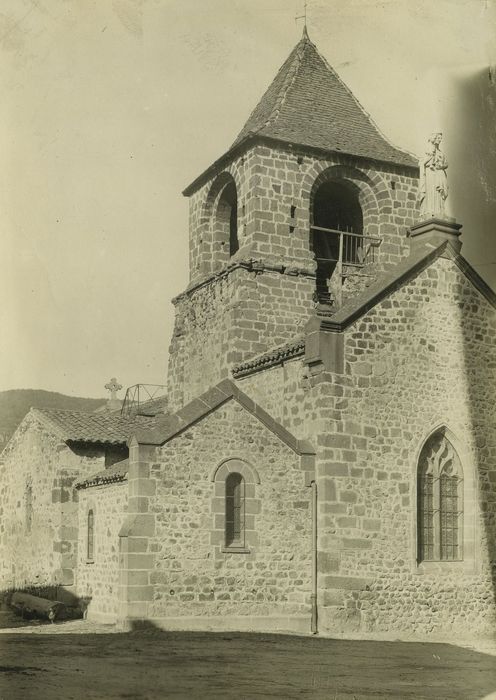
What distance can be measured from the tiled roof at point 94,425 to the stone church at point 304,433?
0.26 feet

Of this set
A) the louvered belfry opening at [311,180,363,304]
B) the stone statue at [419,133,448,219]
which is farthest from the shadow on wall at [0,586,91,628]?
the stone statue at [419,133,448,219]

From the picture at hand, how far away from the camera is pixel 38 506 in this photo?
24.1 m

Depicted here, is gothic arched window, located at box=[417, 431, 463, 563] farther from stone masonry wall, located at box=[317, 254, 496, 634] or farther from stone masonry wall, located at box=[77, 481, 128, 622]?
stone masonry wall, located at box=[77, 481, 128, 622]

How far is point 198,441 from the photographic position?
59.7ft

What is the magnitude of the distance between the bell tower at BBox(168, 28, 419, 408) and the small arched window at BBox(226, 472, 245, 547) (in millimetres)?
4221

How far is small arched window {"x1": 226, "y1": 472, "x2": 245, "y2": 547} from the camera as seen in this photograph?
18.4 m

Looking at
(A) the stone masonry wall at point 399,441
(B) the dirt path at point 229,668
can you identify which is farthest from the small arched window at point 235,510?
(B) the dirt path at point 229,668

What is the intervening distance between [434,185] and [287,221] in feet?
11.5

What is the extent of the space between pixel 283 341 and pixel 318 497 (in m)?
4.77

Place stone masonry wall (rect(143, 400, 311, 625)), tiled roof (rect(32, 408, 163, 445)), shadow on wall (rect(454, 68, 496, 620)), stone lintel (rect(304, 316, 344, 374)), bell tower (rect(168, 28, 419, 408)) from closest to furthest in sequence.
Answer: stone masonry wall (rect(143, 400, 311, 625))
stone lintel (rect(304, 316, 344, 374))
shadow on wall (rect(454, 68, 496, 620))
bell tower (rect(168, 28, 419, 408))
tiled roof (rect(32, 408, 163, 445))

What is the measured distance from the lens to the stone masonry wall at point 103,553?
1917cm

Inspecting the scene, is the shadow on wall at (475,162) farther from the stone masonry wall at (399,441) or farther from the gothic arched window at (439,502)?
the gothic arched window at (439,502)

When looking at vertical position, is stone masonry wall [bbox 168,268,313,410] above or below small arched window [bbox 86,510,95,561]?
above

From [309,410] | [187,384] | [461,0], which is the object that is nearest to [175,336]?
[187,384]
